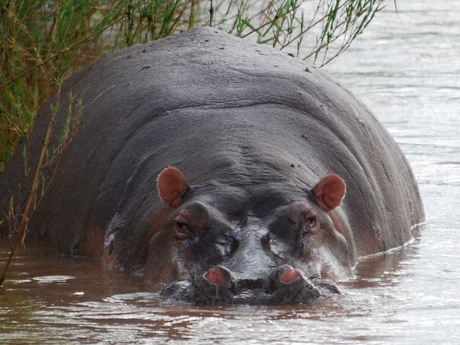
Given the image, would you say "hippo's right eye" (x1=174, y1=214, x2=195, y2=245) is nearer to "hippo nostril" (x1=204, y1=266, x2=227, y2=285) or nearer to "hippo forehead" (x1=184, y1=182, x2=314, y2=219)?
Answer: "hippo forehead" (x1=184, y1=182, x2=314, y2=219)

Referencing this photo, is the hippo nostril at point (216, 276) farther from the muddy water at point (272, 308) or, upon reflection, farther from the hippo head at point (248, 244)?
the muddy water at point (272, 308)

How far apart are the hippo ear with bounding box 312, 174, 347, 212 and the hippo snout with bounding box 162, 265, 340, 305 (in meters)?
0.75

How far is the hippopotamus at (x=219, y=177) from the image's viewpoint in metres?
5.22

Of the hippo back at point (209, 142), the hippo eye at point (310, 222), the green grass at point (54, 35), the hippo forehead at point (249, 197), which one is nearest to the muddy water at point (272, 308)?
the hippo back at point (209, 142)

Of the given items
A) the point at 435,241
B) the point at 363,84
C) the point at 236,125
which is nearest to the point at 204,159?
the point at 236,125

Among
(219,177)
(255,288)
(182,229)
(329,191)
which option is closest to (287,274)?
(255,288)

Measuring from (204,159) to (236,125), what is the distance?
0.32 metres

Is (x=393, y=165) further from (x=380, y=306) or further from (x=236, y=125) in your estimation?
(x=380, y=306)

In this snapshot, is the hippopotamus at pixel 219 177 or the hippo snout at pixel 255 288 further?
the hippopotamus at pixel 219 177

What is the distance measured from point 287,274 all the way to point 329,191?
0.85m

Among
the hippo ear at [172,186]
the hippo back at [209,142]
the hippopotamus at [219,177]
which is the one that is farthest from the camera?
the hippo back at [209,142]

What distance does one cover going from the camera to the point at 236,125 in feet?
20.3

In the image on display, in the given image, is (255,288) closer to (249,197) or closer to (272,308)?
(272,308)

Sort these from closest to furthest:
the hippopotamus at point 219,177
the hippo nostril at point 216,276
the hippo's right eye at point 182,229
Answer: the hippo nostril at point 216,276 → the hippopotamus at point 219,177 → the hippo's right eye at point 182,229
